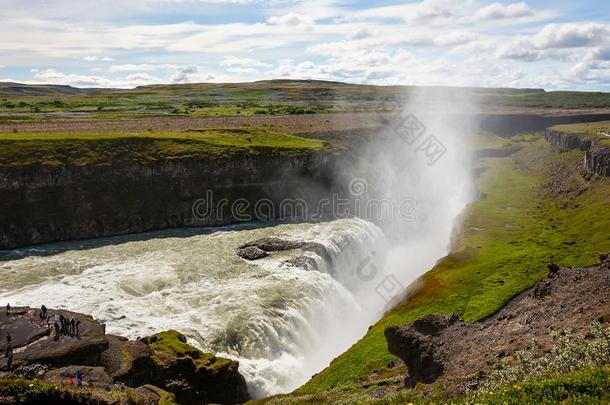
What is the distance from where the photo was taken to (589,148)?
370 ft

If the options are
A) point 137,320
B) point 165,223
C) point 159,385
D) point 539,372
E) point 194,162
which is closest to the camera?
point 539,372

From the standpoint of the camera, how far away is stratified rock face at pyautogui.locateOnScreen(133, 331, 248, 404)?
121 ft

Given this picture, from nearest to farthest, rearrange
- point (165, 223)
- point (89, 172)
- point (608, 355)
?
point (608, 355)
point (89, 172)
point (165, 223)

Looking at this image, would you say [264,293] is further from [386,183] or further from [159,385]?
[386,183]

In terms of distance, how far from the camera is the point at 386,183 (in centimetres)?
11456

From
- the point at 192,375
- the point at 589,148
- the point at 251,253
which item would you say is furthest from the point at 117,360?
the point at 589,148

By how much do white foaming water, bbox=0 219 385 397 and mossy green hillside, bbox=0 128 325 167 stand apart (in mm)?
14312

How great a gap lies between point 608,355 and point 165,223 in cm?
6928

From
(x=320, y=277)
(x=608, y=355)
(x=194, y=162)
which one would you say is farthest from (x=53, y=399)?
(x=194, y=162)

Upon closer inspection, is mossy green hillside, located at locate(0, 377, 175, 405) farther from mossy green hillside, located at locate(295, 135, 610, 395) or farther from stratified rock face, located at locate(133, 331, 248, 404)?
mossy green hillside, located at locate(295, 135, 610, 395)

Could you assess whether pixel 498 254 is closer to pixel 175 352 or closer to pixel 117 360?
pixel 175 352

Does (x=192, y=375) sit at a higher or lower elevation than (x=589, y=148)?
lower

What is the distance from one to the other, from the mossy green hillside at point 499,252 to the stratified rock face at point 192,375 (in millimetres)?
5233

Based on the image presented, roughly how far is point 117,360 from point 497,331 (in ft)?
83.4
